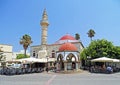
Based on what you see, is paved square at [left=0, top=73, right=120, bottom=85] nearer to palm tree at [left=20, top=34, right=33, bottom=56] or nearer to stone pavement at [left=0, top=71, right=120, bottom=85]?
stone pavement at [left=0, top=71, right=120, bottom=85]

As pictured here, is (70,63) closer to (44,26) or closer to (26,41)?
(44,26)

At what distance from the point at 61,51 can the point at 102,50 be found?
8.37 metres

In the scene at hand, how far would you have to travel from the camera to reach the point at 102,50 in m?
44.2

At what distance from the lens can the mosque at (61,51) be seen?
133 feet

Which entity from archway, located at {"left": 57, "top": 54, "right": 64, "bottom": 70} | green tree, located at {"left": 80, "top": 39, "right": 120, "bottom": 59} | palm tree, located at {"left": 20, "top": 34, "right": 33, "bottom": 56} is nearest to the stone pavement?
archway, located at {"left": 57, "top": 54, "right": 64, "bottom": 70}

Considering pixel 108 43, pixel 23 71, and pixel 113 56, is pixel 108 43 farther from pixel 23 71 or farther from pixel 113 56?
pixel 23 71

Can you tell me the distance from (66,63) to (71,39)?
18.3 meters

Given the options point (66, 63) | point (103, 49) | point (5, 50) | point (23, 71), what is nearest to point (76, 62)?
point (66, 63)

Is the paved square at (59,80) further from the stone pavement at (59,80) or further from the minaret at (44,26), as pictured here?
the minaret at (44,26)

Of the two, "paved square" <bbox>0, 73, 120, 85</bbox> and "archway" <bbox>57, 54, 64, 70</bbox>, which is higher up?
"archway" <bbox>57, 54, 64, 70</bbox>

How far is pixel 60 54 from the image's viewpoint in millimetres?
41625

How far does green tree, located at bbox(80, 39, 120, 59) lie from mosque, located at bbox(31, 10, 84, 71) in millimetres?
2896

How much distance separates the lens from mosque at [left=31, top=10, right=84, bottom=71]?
133ft

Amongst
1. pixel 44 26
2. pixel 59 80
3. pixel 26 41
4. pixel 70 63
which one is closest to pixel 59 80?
pixel 59 80
